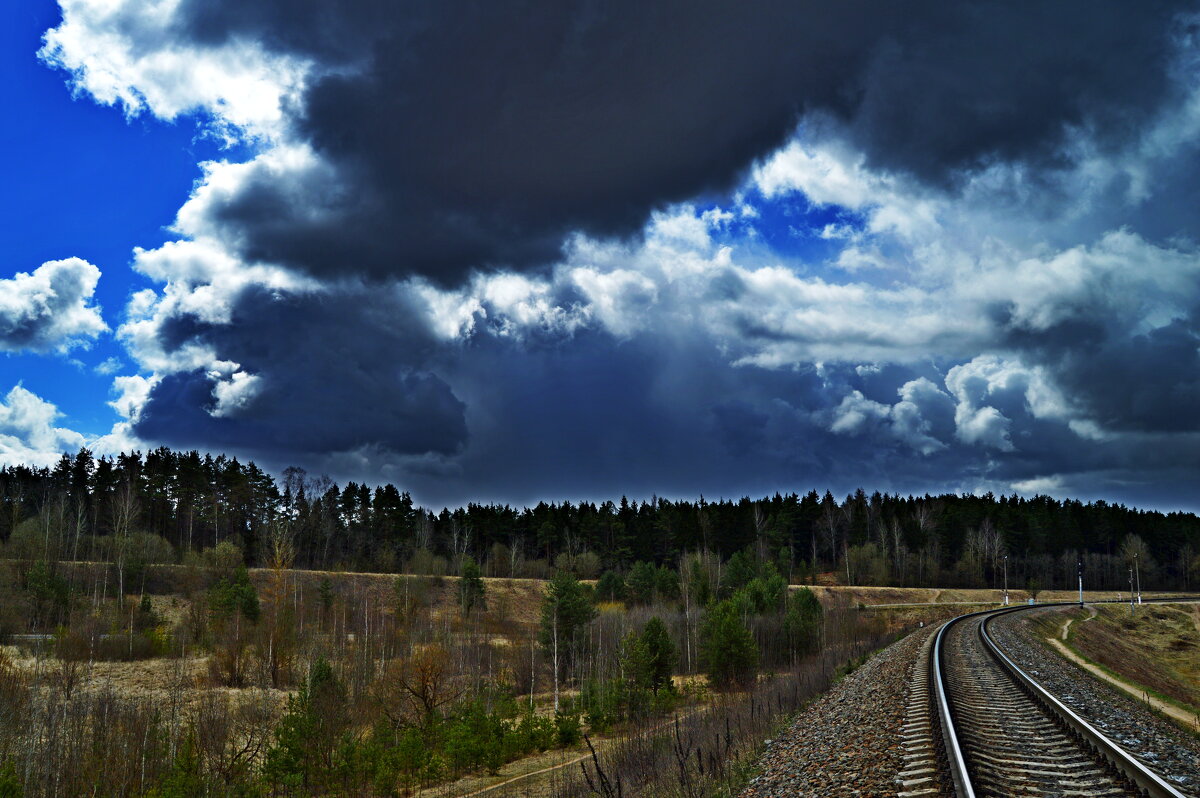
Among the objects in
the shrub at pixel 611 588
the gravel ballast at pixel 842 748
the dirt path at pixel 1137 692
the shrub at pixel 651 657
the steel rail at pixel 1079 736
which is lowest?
the shrub at pixel 611 588

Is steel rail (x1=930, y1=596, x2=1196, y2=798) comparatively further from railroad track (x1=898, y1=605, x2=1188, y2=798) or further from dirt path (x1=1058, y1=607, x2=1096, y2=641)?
dirt path (x1=1058, y1=607, x2=1096, y2=641)

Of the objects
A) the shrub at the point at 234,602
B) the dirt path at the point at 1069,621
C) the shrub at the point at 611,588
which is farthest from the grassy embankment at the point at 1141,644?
the shrub at the point at 234,602

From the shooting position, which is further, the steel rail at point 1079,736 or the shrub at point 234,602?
the shrub at point 234,602

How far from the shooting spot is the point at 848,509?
17162cm

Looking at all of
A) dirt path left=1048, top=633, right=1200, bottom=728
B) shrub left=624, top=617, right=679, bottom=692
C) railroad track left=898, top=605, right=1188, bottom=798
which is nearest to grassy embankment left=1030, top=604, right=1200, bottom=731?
dirt path left=1048, top=633, right=1200, bottom=728

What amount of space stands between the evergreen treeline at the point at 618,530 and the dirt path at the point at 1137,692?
89.5 m

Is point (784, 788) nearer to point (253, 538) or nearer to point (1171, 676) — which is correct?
point (1171, 676)

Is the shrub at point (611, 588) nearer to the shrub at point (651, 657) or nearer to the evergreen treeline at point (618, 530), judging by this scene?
the evergreen treeline at point (618, 530)

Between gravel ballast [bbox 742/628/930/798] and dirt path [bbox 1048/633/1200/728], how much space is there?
8071 millimetres

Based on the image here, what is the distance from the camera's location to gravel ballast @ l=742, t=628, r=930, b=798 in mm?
11688

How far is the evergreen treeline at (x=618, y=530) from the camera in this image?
122 m

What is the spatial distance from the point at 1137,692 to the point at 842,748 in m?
23.8

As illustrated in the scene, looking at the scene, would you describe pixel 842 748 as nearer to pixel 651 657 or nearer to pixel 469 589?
pixel 651 657

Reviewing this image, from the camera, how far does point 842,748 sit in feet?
47.6
